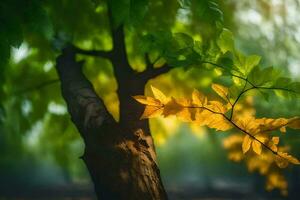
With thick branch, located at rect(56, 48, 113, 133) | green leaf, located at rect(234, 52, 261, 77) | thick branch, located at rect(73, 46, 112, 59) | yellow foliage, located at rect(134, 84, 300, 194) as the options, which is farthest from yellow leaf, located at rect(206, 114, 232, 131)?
thick branch, located at rect(73, 46, 112, 59)

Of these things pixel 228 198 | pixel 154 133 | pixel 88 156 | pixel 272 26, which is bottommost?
pixel 228 198

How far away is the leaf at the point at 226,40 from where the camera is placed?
168 centimetres

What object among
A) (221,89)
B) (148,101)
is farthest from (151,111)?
(221,89)

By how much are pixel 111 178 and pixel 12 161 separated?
635 inches

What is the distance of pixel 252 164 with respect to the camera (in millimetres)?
3756

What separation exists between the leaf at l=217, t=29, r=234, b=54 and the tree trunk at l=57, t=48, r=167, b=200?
0.75 meters

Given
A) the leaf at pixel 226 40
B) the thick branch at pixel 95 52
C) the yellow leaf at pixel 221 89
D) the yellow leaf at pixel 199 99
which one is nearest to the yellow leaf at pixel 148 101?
the yellow leaf at pixel 199 99

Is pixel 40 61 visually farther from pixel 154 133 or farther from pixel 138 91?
pixel 154 133

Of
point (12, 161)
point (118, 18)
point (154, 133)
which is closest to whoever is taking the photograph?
point (118, 18)

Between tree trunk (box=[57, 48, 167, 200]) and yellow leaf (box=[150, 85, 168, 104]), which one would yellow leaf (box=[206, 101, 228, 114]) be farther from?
tree trunk (box=[57, 48, 167, 200])

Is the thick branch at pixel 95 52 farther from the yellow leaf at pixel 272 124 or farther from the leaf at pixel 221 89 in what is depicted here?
the yellow leaf at pixel 272 124

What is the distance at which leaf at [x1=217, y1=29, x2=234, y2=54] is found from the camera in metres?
1.68

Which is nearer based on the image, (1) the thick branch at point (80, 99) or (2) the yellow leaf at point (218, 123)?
(2) the yellow leaf at point (218, 123)

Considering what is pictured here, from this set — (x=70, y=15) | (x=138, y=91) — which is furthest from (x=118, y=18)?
(x=70, y=15)
